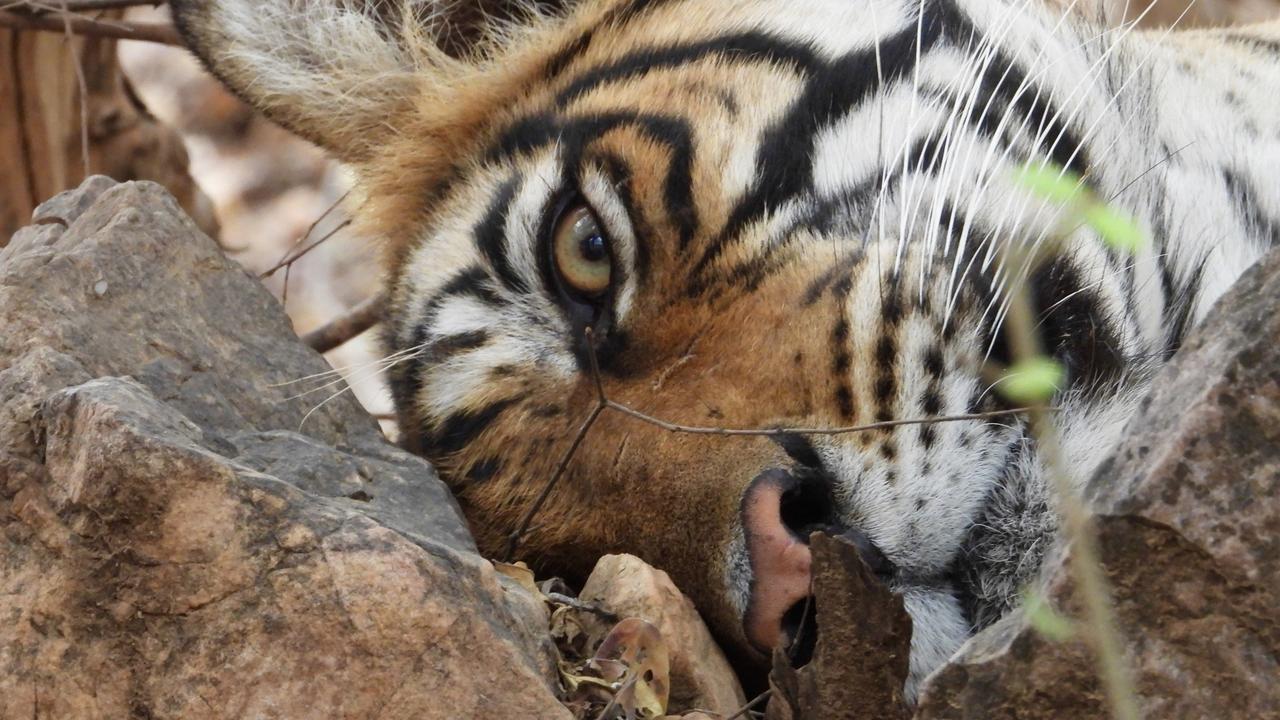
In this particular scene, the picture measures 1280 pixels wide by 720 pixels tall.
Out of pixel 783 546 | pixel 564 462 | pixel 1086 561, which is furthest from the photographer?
pixel 564 462

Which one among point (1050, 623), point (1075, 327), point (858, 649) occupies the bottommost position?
point (858, 649)

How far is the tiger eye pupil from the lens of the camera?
8.80 feet

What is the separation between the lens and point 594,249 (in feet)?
8.87

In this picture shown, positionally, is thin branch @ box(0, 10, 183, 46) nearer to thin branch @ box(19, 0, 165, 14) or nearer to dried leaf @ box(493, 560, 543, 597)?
thin branch @ box(19, 0, 165, 14)

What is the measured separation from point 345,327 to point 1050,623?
3.42 metres

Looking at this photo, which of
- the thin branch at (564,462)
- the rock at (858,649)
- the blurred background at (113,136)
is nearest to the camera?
the rock at (858,649)

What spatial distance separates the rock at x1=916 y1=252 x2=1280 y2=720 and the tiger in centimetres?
16

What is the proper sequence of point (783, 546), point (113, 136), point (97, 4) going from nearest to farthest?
point (783, 546)
point (97, 4)
point (113, 136)

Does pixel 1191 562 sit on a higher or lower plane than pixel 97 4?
higher

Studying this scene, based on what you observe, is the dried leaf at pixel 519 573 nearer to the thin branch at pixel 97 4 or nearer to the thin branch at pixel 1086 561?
the thin branch at pixel 1086 561

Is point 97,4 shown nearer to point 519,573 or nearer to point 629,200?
point 629,200

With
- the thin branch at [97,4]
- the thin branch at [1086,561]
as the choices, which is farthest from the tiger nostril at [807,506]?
the thin branch at [97,4]

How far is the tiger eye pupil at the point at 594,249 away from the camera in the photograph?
2684 mm

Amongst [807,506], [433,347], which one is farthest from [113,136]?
[807,506]
